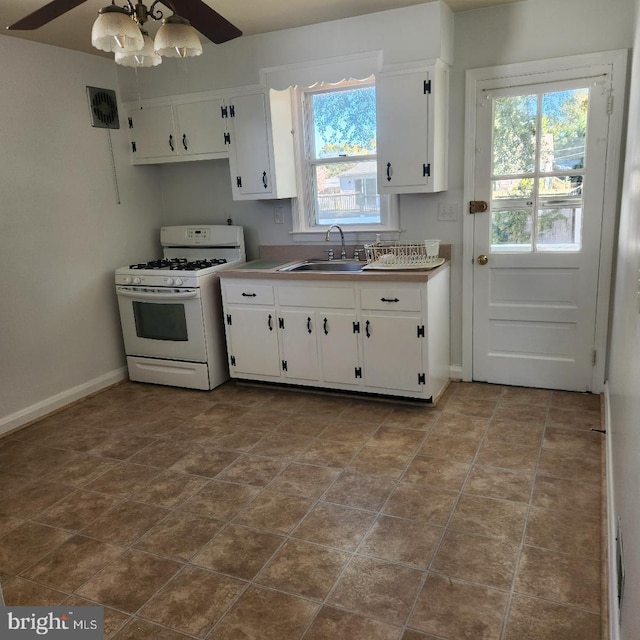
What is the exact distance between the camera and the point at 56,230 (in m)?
3.84

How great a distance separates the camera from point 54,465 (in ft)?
10.1

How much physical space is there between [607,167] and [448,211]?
3.22 ft

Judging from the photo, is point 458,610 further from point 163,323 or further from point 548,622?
point 163,323

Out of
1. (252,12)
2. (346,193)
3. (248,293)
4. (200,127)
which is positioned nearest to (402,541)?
(248,293)

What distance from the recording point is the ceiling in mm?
3078

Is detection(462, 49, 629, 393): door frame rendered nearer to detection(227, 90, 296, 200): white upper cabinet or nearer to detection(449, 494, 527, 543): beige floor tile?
detection(227, 90, 296, 200): white upper cabinet

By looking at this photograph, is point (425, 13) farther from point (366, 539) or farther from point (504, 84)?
point (366, 539)

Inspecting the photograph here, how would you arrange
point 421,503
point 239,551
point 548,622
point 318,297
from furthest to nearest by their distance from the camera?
point 318,297 < point 421,503 < point 239,551 < point 548,622

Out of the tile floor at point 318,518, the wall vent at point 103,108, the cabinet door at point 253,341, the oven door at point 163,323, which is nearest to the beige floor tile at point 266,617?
the tile floor at point 318,518

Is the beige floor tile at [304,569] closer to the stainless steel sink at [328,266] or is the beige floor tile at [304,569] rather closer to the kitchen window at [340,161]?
the stainless steel sink at [328,266]

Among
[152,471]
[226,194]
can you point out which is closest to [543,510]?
[152,471]

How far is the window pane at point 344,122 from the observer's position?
390 cm

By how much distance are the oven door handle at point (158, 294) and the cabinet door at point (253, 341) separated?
295mm

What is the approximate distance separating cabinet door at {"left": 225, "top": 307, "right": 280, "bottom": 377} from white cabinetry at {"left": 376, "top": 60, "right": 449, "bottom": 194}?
121 centimetres
